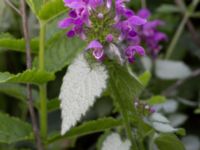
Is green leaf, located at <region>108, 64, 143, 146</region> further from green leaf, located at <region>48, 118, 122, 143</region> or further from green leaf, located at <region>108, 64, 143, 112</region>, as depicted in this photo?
green leaf, located at <region>48, 118, 122, 143</region>

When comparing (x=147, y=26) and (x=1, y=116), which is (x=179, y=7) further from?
(x=1, y=116)

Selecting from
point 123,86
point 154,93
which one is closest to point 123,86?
point 123,86

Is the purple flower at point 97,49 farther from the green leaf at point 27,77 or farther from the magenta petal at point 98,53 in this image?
the green leaf at point 27,77

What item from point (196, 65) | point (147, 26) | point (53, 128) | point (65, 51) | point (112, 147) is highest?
A: point (65, 51)

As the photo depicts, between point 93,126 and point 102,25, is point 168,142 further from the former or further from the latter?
point 102,25

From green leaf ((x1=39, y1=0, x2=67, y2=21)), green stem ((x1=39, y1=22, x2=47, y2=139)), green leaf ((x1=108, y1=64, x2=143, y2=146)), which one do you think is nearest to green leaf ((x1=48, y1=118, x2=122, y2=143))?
green stem ((x1=39, y1=22, x2=47, y2=139))

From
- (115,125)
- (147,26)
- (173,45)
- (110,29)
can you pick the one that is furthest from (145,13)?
(110,29)
